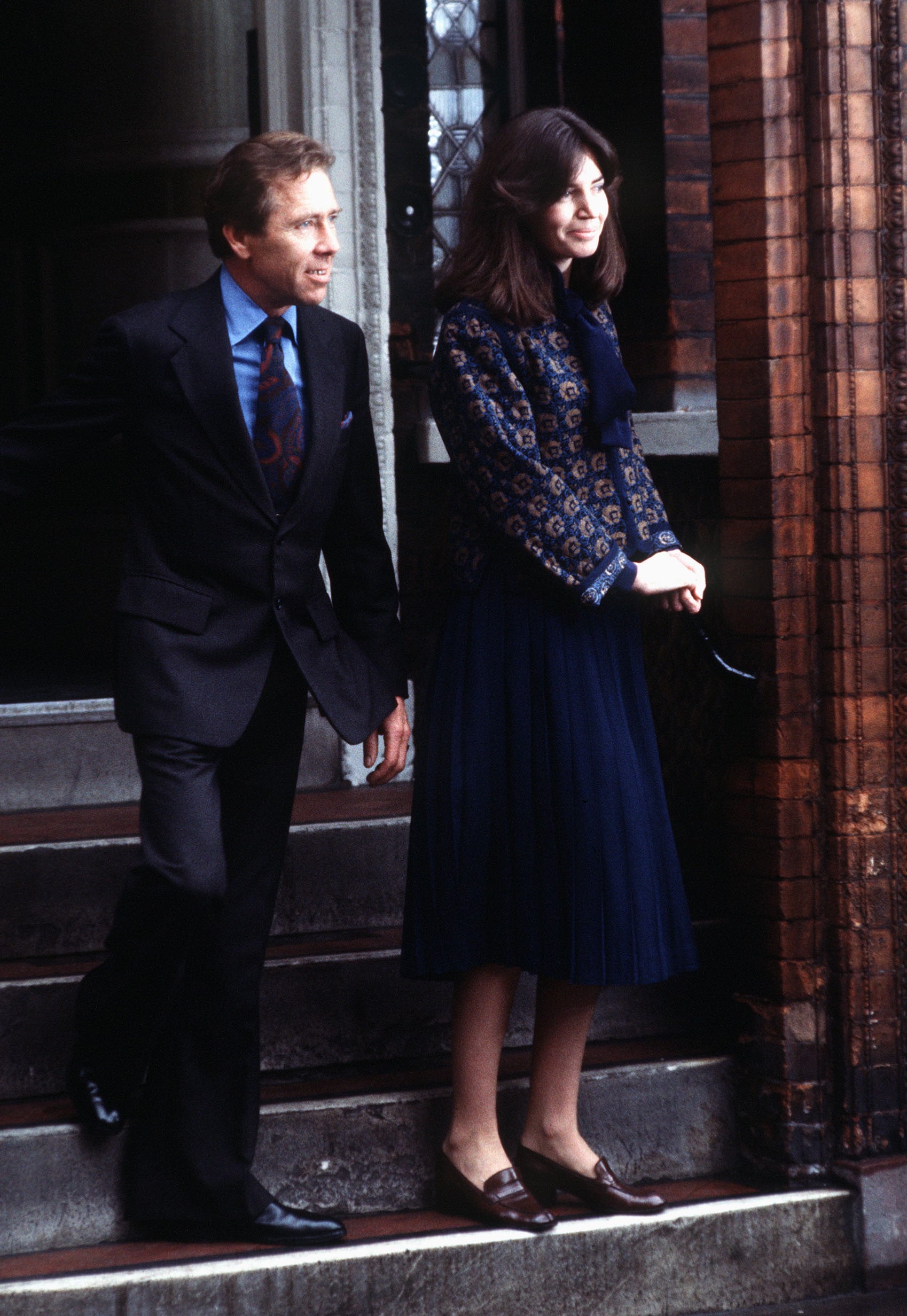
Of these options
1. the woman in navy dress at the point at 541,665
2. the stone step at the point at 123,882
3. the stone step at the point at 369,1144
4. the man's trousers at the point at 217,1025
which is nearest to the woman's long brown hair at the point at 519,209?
the woman in navy dress at the point at 541,665

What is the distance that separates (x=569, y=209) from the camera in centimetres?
282

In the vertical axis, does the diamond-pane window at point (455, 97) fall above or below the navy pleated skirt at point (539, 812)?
above

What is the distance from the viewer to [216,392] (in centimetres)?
267

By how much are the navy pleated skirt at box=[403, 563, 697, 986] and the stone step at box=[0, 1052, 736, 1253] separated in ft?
1.27

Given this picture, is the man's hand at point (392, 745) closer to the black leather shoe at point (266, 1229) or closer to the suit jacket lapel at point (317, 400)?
the suit jacket lapel at point (317, 400)

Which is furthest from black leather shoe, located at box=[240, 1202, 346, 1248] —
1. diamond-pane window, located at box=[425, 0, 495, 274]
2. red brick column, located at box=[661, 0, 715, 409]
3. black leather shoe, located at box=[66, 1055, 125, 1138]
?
diamond-pane window, located at box=[425, 0, 495, 274]

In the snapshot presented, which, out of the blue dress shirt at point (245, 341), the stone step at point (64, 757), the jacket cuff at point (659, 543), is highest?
the blue dress shirt at point (245, 341)

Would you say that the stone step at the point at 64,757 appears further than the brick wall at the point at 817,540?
Yes

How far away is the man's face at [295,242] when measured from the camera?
104 inches

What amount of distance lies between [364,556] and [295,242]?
61cm

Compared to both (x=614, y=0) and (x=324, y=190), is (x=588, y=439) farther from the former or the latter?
(x=614, y=0)

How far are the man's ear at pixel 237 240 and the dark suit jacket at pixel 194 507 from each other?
0.29 feet

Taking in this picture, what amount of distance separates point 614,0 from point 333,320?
89.9 inches

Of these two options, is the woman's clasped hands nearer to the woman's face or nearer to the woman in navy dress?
the woman in navy dress
